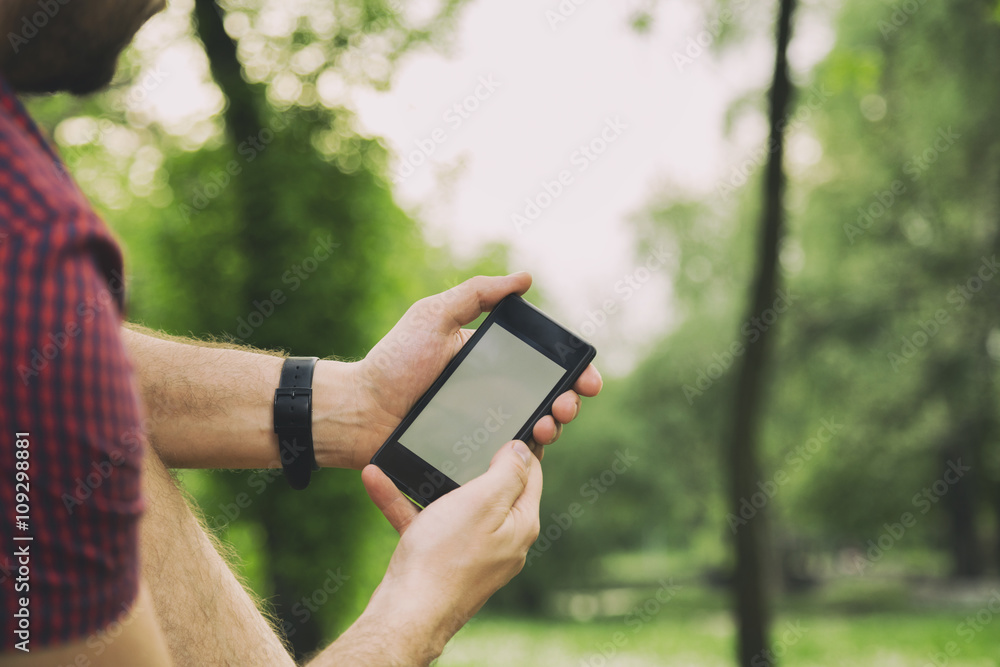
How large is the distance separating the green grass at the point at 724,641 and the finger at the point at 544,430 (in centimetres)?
890

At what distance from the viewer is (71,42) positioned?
43.6 inches

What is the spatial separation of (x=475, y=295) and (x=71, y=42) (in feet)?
3.49

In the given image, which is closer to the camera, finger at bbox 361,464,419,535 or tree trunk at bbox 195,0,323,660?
finger at bbox 361,464,419,535

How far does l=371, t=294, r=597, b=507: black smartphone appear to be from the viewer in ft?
5.63

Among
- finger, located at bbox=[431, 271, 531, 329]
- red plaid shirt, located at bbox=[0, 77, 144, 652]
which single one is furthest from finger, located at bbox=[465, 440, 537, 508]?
red plaid shirt, located at bbox=[0, 77, 144, 652]

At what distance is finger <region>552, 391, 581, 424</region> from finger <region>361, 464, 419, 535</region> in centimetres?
42

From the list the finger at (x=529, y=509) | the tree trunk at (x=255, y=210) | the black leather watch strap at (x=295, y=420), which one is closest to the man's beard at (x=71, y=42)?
the black leather watch strap at (x=295, y=420)

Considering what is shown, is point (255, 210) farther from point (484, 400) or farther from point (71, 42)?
point (71, 42)

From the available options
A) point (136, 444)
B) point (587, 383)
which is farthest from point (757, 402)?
point (136, 444)

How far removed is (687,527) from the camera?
18672 millimetres

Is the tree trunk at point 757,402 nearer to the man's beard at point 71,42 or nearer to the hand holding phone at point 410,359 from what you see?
the hand holding phone at point 410,359

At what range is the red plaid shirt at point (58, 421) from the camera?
28.0 inches

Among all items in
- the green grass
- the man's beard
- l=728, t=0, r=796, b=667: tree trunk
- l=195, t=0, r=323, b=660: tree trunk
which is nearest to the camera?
the man's beard

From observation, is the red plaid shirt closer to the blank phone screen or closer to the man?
the man
